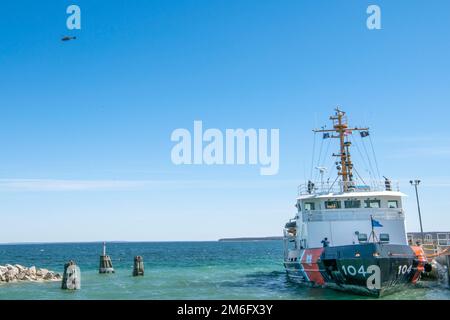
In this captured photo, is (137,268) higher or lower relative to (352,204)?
lower

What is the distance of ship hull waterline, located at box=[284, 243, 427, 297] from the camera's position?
24.1 meters

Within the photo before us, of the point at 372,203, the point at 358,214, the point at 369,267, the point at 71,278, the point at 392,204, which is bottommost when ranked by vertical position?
the point at 71,278

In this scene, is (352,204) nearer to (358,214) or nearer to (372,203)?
(358,214)

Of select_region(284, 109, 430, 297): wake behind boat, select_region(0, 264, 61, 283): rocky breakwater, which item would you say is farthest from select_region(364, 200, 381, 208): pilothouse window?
select_region(0, 264, 61, 283): rocky breakwater

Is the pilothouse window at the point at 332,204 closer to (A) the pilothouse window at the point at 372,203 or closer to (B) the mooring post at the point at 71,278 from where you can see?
(A) the pilothouse window at the point at 372,203

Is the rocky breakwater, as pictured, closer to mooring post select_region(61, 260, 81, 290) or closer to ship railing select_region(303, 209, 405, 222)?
mooring post select_region(61, 260, 81, 290)

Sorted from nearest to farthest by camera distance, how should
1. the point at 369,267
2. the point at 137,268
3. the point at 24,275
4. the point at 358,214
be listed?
the point at 369,267 → the point at 358,214 → the point at 24,275 → the point at 137,268

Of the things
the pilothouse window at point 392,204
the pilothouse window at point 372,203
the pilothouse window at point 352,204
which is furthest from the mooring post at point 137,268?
the pilothouse window at point 392,204

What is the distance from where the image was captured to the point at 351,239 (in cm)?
2962

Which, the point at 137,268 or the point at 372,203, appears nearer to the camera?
the point at 372,203

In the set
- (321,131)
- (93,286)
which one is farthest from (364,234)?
(93,286)

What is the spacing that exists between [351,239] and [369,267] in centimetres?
553

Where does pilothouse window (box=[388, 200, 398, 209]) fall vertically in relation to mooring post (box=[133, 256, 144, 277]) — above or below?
above

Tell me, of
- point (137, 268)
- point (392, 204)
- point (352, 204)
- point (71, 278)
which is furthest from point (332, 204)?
point (137, 268)
